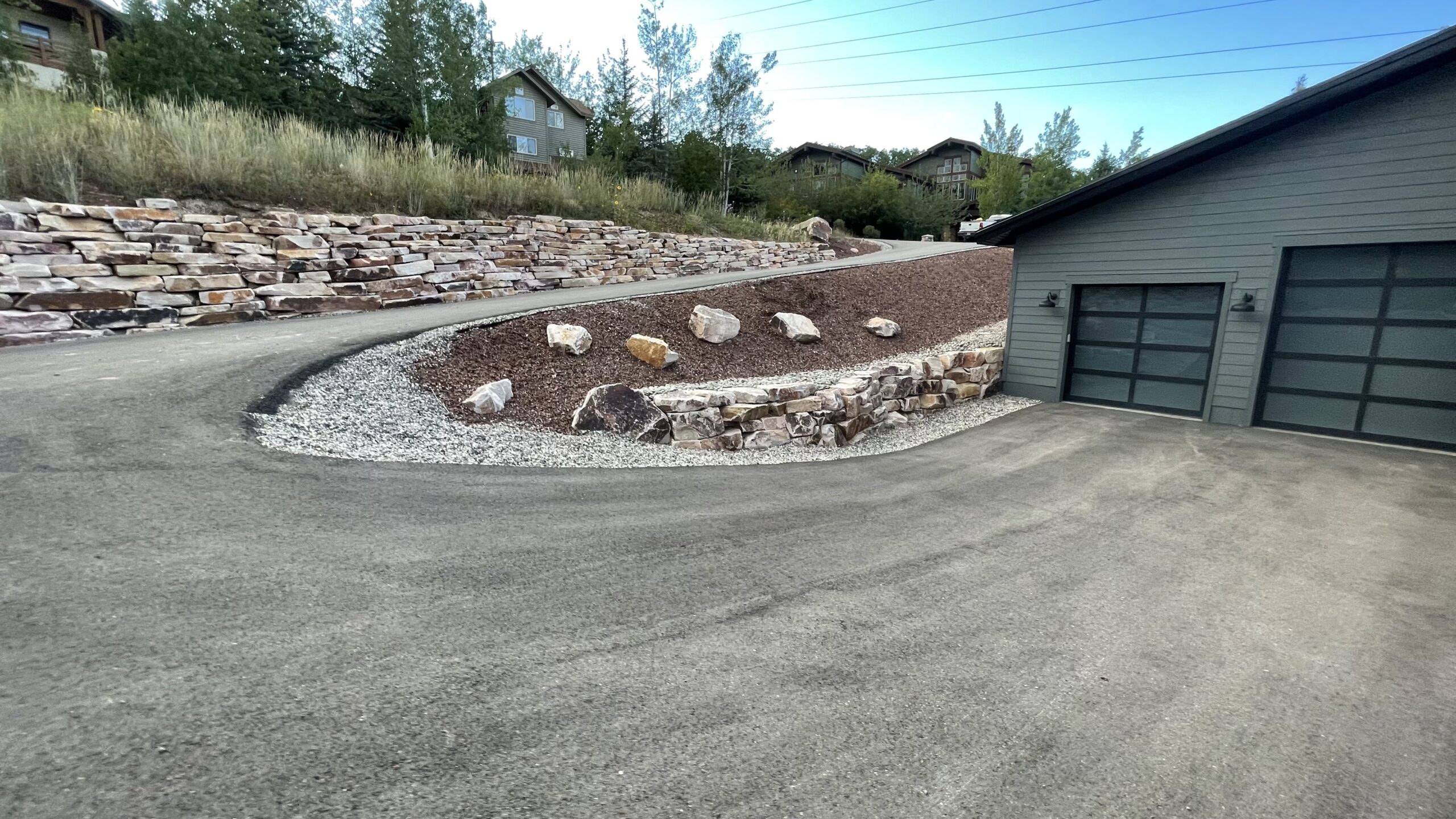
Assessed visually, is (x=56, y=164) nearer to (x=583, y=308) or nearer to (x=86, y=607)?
(x=583, y=308)

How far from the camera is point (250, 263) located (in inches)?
303

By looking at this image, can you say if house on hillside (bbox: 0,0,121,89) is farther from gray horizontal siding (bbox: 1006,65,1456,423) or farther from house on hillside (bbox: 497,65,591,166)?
gray horizontal siding (bbox: 1006,65,1456,423)

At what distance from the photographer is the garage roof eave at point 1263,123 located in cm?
600

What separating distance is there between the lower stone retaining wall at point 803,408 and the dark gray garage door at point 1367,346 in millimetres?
4113

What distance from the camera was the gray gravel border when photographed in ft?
14.1

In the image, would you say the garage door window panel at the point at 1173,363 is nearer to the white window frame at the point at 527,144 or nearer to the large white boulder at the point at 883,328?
the large white boulder at the point at 883,328

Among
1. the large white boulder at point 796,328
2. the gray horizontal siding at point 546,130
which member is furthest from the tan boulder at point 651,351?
the gray horizontal siding at point 546,130

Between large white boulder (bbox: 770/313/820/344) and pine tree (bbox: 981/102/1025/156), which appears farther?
pine tree (bbox: 981/102/1025/156)

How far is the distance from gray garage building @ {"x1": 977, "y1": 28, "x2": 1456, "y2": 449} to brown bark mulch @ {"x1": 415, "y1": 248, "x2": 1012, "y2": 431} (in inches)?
109

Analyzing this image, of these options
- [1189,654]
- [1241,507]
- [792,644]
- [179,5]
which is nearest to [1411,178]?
[1241,507]

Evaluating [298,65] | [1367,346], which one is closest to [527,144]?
[298,65]

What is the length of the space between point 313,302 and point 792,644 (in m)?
8.61

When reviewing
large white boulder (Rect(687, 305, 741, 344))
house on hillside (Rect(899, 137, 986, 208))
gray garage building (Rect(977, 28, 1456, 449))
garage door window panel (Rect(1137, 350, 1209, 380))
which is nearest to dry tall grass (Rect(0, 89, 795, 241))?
large white boulder (Rect(687, 305, 741, 344))

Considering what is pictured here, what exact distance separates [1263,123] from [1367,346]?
2880 mm
